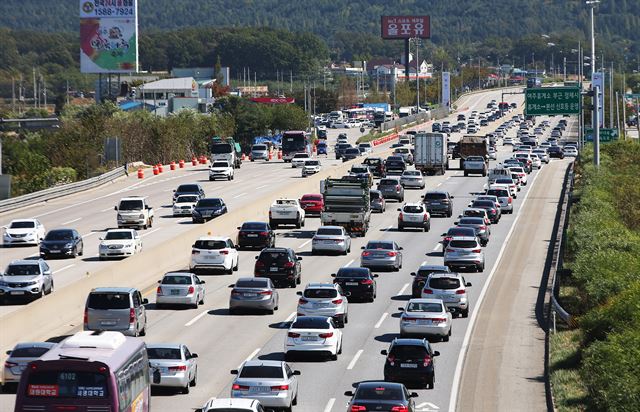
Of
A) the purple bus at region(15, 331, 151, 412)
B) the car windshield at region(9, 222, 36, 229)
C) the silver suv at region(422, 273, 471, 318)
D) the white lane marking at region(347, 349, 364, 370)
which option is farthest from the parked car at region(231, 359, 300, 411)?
the car windshield at region(9, 222, 36, 229)

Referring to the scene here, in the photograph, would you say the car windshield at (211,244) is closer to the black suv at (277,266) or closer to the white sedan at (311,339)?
the black suv at (277,266)

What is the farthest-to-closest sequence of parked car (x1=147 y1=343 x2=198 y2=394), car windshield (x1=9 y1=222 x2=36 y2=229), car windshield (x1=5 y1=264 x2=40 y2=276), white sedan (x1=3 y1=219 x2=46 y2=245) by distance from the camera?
car windshield (x1=9 y1=222 x2=36 y2=229) < white sedan (x1=3 y1=219 x2=46 y2=245) < car windshield (x1=5 y1=264 x2=40 y2=276) < parked car (x1=147 y1=343 x2=198 y2=394)

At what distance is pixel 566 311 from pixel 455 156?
236 ft

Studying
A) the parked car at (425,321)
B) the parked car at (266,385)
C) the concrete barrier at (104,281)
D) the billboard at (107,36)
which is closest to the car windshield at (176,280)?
the concrete barrier at (104,281)

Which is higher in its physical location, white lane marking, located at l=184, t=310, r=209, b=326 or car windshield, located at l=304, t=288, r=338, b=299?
car windshield, located at l=304, t=288, r=338, b=299

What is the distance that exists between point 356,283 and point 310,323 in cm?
1055

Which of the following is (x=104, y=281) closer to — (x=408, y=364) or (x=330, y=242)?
(x=330, y=242)

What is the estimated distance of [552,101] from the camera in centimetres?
7681

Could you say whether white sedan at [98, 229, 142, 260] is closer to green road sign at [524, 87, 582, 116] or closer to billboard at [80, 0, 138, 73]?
green road sign at [524, 87, 582, 116]

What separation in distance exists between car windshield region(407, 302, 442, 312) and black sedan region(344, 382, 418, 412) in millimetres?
11430

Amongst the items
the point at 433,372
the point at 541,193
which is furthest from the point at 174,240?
the point at 541,193

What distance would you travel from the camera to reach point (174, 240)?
55219 millimetres

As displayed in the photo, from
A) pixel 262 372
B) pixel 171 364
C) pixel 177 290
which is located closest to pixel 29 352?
pixel 171 364

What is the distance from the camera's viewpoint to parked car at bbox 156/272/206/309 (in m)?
43.6
